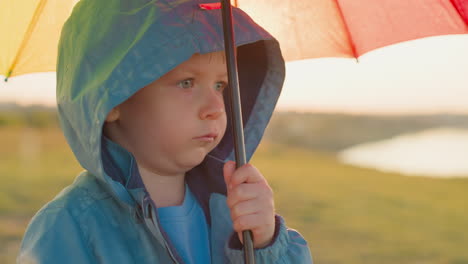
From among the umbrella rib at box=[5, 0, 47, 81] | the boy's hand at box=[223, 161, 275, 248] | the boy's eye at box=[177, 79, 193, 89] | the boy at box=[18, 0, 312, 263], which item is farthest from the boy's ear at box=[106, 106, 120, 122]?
the umbrella rib at box=[5, 0, 47, 81]

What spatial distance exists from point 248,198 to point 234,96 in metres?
0.21

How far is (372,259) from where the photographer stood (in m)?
4.44

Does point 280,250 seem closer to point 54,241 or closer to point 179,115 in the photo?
point 179,115

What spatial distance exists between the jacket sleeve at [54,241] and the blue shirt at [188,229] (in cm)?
20

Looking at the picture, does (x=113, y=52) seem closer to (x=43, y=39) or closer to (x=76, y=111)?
(x=76, y=111)

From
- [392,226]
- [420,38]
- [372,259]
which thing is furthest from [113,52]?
[392,226]

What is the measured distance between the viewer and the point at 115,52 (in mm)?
1431

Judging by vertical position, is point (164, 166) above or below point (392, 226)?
above

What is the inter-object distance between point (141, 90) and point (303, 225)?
3.77 meters

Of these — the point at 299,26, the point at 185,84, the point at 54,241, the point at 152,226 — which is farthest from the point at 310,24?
the point at 54,241

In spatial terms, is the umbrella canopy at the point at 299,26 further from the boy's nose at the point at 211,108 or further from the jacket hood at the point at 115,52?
the boy's nose at the point at 211,108

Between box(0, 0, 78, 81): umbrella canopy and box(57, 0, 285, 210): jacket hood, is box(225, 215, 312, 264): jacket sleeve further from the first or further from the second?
box(0, 0, 78, 81): umbrella canopy

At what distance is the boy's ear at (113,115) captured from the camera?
4.93ft

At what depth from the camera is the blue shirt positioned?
151 cm
